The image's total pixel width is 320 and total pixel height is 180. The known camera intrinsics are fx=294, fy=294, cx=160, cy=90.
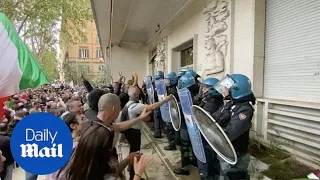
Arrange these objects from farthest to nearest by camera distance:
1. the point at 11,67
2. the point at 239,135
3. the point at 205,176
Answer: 1. the point at 205,176
2. the point at 239,135
3. the point at 11,67

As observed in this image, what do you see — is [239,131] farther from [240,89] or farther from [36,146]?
[36,146]

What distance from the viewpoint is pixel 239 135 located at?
9.61 ft

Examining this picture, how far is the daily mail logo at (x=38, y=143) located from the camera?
4.89ft

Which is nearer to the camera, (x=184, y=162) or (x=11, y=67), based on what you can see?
(x=11, y=67)

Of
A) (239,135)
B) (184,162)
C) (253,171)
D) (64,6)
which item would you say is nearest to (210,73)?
(184,162)

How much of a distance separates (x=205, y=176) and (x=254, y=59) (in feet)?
8.10

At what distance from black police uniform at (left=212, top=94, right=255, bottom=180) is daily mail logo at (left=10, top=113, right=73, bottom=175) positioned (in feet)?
6.04

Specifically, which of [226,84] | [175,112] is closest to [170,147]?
[175,112]

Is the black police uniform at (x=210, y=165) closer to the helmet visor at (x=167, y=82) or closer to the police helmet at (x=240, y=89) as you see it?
the police helmet at (x=240, y=89)

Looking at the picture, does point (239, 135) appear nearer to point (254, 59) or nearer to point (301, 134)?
point (301, 134)

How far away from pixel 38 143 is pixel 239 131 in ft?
6.55

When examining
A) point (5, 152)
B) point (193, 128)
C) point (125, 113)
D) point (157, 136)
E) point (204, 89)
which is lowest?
point (157, 136)

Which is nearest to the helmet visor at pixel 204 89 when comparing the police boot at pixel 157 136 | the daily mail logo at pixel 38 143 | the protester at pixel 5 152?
the protester at pixel 5 152

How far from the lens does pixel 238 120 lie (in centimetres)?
295
